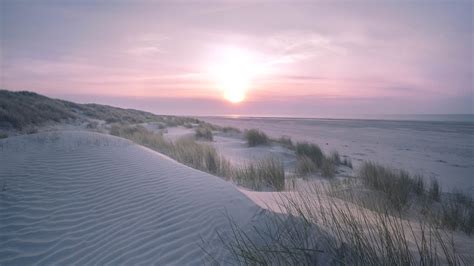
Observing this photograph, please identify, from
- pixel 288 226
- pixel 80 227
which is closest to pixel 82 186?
pixel 80 227

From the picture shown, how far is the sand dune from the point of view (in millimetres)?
3076

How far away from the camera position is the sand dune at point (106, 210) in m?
3.08

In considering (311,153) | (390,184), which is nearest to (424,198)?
(390,184)

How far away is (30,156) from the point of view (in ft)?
20.3

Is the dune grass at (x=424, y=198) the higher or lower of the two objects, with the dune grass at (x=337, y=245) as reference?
lower

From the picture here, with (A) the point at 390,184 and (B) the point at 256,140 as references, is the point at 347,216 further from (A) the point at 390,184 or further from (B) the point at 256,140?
(B) the point at 256,140

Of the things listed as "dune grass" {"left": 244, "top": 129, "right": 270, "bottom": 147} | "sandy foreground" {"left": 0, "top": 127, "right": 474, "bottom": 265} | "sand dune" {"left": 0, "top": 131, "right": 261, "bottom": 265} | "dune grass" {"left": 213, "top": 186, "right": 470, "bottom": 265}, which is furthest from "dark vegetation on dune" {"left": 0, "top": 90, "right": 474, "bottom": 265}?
"dune grass" {"left": 244, "top": 129, "right": 270, "bottom": 147}

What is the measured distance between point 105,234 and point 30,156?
4329 millimetres

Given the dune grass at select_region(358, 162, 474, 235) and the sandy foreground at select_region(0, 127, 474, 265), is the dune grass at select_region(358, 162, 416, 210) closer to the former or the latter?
the dune grass at select_region(358, 162, 474, 235)

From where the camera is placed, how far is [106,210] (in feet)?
13.2

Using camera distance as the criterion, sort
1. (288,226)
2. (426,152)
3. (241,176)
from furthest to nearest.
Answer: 1. (426,152)
2. (241,176)
3. (288,226)

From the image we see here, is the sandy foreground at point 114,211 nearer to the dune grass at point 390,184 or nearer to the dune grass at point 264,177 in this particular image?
the dune grass at point 264,177

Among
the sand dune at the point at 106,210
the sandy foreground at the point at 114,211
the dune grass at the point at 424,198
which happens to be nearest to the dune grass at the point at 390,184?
the dune grass at the point at 424,198

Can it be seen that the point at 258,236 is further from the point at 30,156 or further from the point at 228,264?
the point at 30,156
